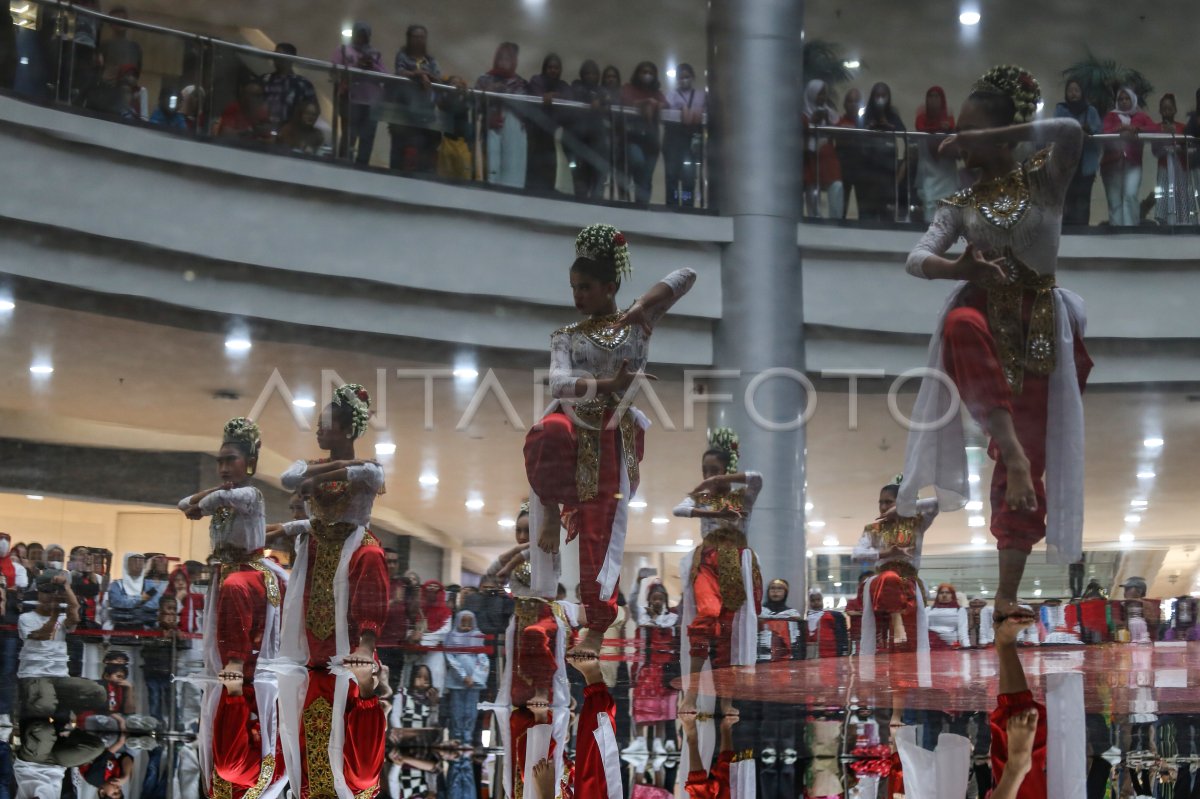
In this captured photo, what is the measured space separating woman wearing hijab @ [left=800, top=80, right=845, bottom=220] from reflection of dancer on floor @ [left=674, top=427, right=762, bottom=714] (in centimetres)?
84

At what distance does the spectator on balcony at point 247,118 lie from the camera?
17.9 feet

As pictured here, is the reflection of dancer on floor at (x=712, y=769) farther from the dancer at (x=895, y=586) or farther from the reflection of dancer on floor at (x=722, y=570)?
the dancer at (x=895, y=586)

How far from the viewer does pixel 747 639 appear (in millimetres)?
4434

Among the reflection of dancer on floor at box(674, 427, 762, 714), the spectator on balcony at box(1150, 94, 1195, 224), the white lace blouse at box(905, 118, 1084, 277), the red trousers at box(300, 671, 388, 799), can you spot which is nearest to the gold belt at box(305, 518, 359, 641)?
the red trousers at box(300, 671, 388, 799)

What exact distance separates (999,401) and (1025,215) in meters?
0.40

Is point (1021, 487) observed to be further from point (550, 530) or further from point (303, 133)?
point (303, 133)

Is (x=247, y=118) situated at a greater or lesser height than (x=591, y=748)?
greater

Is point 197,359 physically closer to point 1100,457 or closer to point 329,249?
point 329,249

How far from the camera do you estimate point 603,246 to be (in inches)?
135

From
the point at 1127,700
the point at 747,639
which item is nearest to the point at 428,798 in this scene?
the point at 747,639

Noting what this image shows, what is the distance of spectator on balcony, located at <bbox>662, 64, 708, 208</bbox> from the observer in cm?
492

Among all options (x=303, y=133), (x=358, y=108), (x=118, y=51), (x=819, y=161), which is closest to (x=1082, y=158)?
(x=819, y=161)

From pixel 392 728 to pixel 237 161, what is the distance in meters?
2.34

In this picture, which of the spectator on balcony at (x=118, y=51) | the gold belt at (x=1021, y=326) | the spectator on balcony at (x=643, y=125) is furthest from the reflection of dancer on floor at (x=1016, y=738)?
the spectator on balcony at (x=118, y=51)
